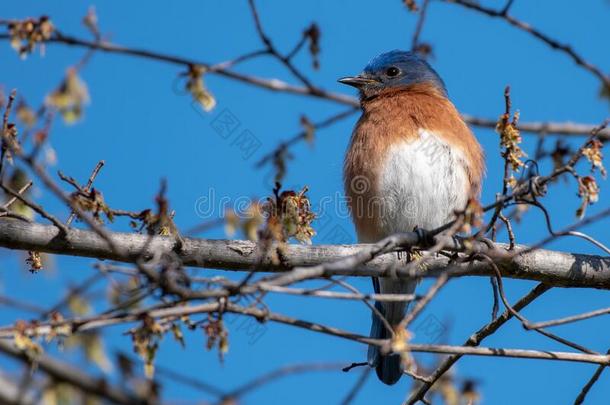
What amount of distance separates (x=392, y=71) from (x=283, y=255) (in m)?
3.25

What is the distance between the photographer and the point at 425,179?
5.97 meters

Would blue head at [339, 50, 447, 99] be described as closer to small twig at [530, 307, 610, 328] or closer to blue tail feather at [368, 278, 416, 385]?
blue tail feather at [368, 278, 416, 385]

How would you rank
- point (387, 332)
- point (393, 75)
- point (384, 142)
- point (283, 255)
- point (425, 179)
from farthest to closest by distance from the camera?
point (393, 75), point (387, 332), point (384, 142), point (425, 179), point (283, 255)

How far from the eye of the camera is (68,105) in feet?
9.70

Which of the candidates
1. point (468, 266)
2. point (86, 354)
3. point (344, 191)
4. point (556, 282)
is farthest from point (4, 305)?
point (344, 191)

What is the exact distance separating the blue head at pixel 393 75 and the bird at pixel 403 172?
0.36 m

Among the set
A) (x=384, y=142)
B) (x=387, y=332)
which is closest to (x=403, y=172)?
(x=384, y=142)

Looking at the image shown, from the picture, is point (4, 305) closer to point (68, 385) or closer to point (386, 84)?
point (68, 385)

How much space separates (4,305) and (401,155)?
371 centimetres

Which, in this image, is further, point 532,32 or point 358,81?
point 358,81

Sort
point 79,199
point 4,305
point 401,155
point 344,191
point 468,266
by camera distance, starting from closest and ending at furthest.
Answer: point 4,305 < point 79,199 < point 468,266 < point 401,155 < point 344,191

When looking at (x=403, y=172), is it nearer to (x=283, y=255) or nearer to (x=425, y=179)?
(x=425, y=179)

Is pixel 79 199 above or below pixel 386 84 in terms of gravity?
below

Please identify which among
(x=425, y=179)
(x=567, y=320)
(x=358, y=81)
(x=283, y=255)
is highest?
(x=358, y=81)
